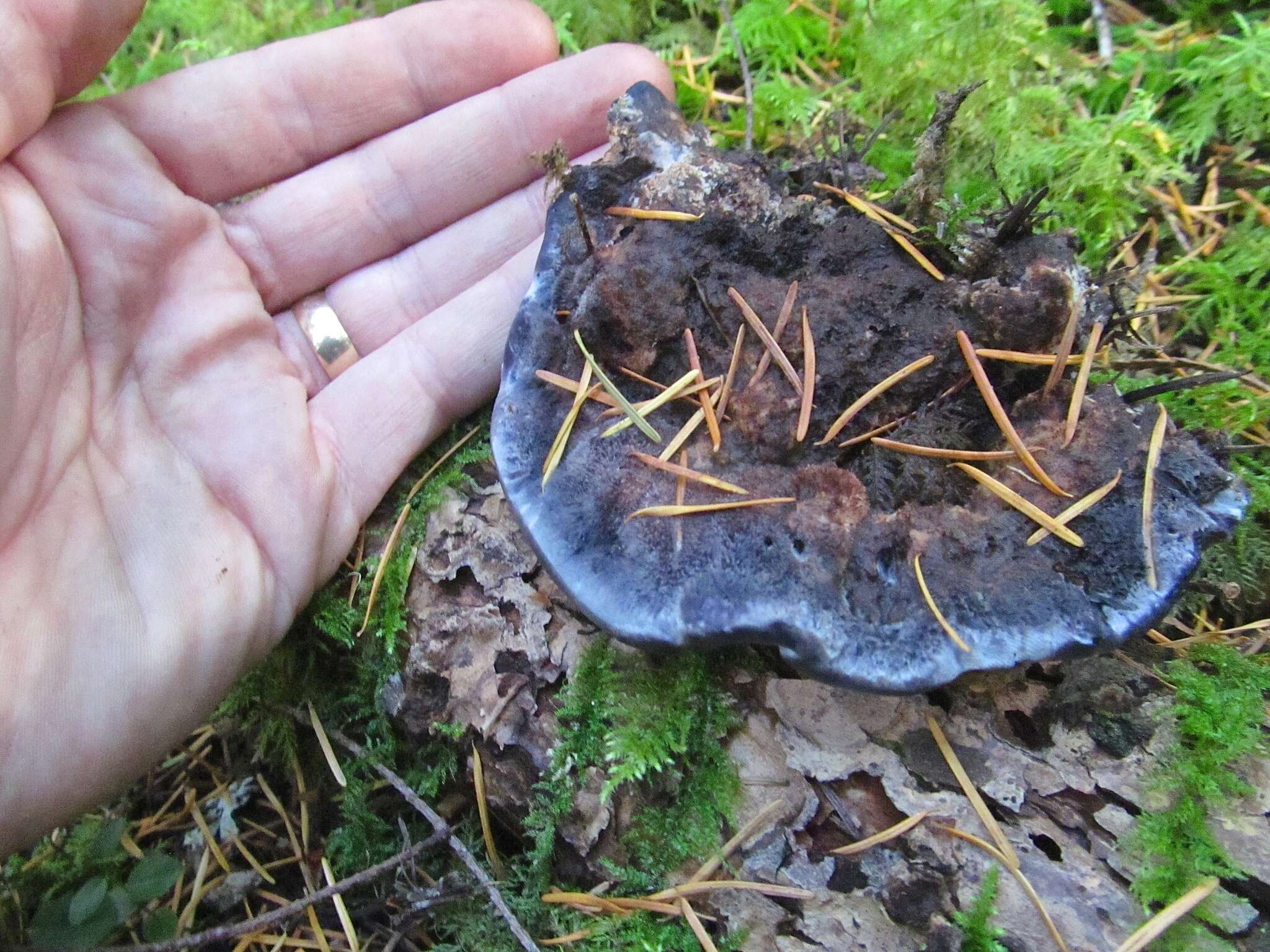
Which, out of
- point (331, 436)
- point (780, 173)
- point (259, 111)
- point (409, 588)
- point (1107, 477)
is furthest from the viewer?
point (259, 111)

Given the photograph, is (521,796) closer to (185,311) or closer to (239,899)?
(239,899)

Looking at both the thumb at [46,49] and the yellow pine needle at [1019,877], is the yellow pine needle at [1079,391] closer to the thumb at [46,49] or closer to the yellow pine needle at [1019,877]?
the yellow pine needle at [1019,877]

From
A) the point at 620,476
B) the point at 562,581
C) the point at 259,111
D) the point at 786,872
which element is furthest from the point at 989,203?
the point at 259,111

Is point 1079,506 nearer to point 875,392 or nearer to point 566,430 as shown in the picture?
point 875,392

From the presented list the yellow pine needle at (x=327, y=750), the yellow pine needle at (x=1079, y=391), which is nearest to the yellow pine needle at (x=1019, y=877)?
the yellow pine needle at (x=1079, y=391)

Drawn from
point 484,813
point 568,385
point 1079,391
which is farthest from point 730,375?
point 484,813

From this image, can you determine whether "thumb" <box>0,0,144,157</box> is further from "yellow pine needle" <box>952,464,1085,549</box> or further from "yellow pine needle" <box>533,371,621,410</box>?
"yellow pine needle" <box>952,464,1085,549</box>
